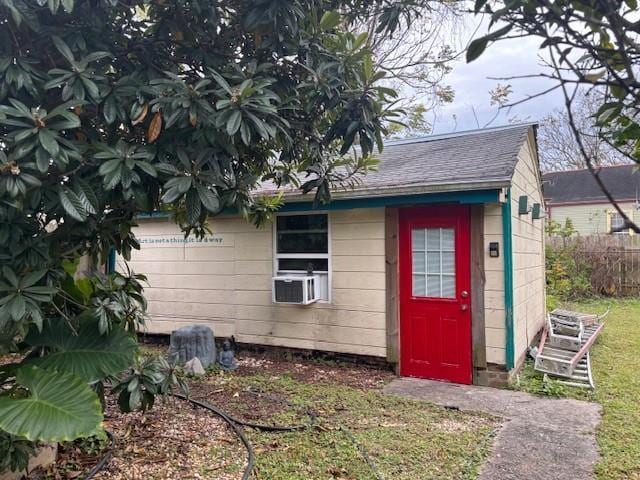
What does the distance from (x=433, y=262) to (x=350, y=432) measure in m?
2.47

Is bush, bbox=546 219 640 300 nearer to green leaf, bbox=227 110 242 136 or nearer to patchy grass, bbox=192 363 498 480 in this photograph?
patchy grass, bbox=192 363 498 480

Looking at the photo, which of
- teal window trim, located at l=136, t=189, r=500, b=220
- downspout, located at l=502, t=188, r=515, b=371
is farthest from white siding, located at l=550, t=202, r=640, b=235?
teal window trim, located at l=136, t=189, r=500, b=220

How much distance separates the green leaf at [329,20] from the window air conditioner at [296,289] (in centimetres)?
336

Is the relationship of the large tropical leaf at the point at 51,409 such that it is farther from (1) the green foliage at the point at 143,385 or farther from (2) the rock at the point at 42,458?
(2) the rock at the point at 42,458

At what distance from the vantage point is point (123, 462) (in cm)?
327

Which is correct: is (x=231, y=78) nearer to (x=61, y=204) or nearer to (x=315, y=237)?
(x=61, y=204)

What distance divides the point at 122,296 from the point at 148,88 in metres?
1.39

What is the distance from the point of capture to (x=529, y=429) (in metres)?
3.94

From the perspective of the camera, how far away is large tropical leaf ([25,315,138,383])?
2.56m

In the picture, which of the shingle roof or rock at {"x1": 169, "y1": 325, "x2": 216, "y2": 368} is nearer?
rock at {"x1": 169, "y1": 325, "x2": 216, "y2": 368}

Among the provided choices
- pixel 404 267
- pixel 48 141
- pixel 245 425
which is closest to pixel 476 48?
pixel 48 141

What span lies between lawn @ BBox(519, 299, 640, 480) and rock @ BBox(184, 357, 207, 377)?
3915 mm

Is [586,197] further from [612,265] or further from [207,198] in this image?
[207,198]

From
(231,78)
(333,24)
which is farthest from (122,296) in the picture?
(333,24)
